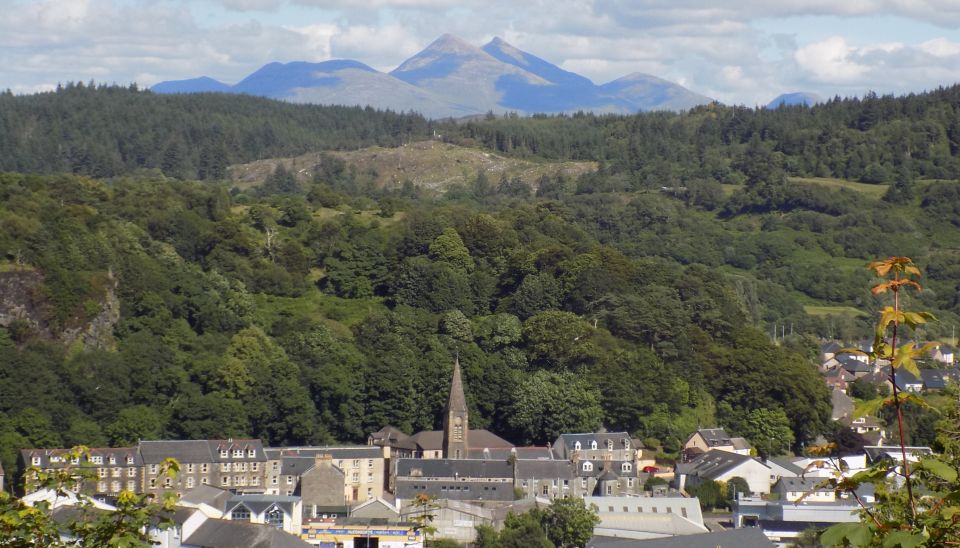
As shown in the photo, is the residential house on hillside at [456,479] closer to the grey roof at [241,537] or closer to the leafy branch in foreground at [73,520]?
the grey roof at [241,537]

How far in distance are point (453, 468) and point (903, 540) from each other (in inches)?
1798

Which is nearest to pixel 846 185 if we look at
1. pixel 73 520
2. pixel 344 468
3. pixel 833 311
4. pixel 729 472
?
pixel 833 311

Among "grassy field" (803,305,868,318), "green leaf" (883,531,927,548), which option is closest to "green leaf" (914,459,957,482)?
"green leaf" (883,531,927,548)

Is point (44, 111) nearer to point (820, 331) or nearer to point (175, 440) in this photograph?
point (820, 331)

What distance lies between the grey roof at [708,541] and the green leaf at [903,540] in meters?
34.6


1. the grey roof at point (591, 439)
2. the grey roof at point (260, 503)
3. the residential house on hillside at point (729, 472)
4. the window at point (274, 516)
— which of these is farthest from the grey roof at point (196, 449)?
the residential house on hillside at point (729, 472)

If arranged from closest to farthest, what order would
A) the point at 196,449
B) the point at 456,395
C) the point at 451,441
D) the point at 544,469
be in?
the point at 196,449 → the point at 544,469 → the point at 451,441 → the point at 456,395

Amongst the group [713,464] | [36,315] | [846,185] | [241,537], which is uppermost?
[846,185]

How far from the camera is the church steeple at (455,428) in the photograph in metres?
55.1

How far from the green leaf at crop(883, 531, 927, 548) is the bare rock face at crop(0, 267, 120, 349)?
53.0 meters

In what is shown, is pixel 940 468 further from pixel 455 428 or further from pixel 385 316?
pixel 385 316

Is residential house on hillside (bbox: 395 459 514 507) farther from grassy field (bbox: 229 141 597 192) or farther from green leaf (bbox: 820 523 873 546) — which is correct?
grassy field (bbox: 229 141 597 192)

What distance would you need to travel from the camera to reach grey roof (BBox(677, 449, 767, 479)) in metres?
53.2

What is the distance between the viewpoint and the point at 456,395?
56188mm
